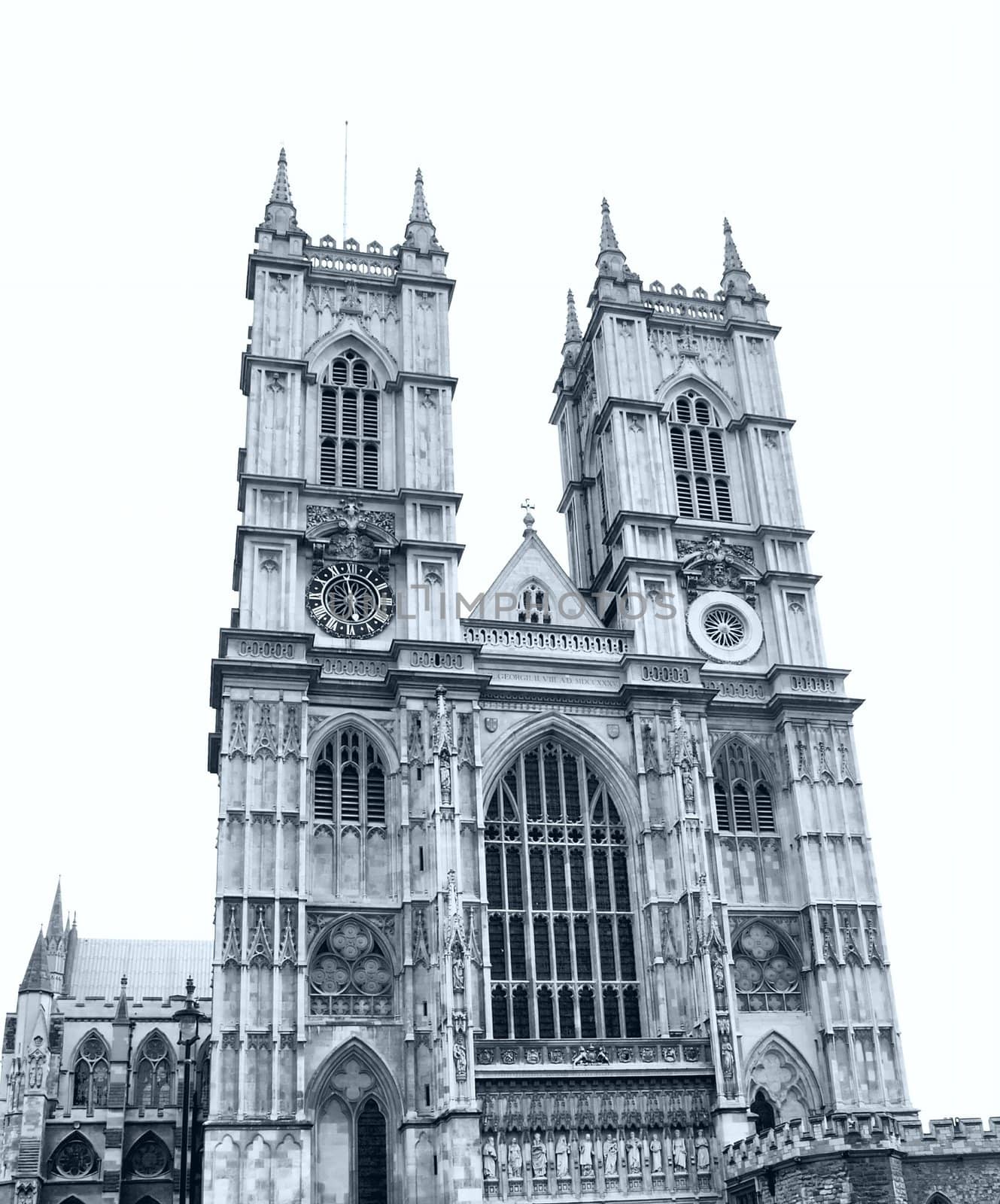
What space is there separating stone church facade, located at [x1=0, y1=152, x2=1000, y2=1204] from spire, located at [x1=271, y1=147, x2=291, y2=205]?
242mm

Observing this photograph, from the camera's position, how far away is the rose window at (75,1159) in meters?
57.9

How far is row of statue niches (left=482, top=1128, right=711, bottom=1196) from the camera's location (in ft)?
113

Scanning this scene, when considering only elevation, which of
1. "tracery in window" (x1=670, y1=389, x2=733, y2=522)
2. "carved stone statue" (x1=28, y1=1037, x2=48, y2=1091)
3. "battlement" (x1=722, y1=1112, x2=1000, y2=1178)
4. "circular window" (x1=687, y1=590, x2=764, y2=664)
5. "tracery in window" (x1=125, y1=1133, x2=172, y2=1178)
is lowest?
"battlement" (x1=722, y1=1112, x2=1000, y2=1178)

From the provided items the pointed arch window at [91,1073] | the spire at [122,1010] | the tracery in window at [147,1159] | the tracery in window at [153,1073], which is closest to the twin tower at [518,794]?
the spire at [122,1010]

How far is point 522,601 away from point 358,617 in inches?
235

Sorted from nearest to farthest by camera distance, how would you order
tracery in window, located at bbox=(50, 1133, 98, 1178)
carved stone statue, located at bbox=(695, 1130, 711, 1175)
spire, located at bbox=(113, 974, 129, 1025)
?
1. carved stone statue, located at bbox=(695, 1130, 711, 1175)
2. tracery in window, located at bbox=(50, 1133, 98, 1178)
3. spire, located at bbox=(113, 974, 129, 1025)

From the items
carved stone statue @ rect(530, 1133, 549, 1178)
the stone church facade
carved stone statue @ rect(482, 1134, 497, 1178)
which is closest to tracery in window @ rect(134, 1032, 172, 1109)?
the stone church facade

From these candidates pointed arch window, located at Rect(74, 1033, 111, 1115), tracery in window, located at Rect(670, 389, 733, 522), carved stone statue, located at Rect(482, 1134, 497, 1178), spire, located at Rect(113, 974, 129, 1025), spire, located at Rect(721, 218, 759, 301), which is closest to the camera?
carved stone statue, located at Rect(482, 1134, 497, 1178)

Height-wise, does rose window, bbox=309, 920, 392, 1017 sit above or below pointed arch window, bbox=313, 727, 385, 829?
below

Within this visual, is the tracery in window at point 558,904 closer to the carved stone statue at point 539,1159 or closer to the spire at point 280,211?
the carved stone statue at point 539,1159

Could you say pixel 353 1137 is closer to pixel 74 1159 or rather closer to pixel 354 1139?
pixel 354 1139

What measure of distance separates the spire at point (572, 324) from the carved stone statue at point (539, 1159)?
31.8 metres

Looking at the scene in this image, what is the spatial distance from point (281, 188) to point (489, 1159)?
Result: 3432 cm

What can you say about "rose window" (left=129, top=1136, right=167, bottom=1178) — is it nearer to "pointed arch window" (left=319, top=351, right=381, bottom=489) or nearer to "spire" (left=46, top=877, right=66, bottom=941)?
"spire" (left=46, top=877, right=66, bottom=941)
